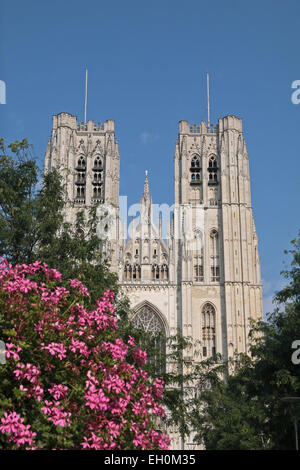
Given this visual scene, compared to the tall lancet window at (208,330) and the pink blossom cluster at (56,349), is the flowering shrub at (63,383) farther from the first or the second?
the tall lancet window at (208,330)

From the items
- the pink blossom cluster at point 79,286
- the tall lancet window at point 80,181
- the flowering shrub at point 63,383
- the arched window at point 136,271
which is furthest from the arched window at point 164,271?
the flowering shrub at point 63,383

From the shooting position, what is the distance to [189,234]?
43969 millimetres

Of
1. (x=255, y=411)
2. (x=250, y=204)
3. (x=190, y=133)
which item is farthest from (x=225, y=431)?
(x=190, y=133)

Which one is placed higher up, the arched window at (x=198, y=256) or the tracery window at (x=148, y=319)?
the arched window at (x=198, y=256)

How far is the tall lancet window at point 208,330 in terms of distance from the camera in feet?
135

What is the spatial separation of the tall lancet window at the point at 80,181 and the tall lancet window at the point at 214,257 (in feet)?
Answer: 33.9

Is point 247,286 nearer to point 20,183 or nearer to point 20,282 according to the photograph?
point 20,183

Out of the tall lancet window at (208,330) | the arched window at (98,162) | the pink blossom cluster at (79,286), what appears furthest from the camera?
the arched window at (98,162)

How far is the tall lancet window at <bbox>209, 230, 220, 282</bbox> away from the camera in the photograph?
43.1 m

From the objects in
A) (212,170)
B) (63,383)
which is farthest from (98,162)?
(63,383)

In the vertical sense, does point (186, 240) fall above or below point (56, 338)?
above
